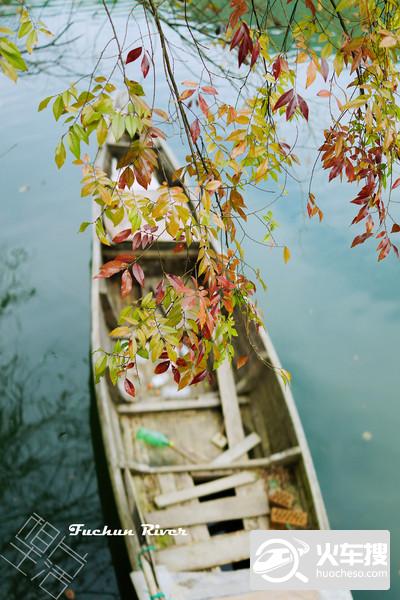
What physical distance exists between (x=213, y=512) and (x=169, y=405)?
1.23 m

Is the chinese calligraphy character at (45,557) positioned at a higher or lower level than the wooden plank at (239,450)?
lower

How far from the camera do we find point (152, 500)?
4324 millimetres

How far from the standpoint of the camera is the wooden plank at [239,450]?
466cm

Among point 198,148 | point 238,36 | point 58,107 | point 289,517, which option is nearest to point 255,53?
point 238,36

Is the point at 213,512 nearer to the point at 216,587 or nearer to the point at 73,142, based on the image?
the point at 216,587

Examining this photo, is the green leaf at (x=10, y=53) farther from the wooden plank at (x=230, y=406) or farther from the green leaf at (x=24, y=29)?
the wooden plank at (x=230, y=406)

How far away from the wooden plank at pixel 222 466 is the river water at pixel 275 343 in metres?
0.82

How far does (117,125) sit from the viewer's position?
1.49 metres

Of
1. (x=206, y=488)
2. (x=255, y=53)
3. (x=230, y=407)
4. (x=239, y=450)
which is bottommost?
(x=206, y=488)

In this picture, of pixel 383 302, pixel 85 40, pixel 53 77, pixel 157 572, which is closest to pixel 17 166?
pixel 53 77

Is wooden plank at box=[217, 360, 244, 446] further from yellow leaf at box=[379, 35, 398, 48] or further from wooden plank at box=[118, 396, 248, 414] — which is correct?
yellow leaf at box=[379, 35, 398, 48]

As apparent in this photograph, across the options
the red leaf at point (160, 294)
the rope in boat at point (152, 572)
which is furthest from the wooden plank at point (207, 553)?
the red leaf at point (160, 294)

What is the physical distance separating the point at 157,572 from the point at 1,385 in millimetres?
3319

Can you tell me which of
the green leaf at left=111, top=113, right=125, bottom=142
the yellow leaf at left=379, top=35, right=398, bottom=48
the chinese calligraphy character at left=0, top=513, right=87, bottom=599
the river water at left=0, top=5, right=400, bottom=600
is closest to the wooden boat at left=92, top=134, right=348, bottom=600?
the river water at left=0, top=5, right=400, bottom=600
